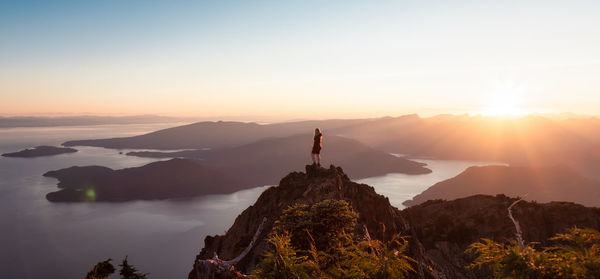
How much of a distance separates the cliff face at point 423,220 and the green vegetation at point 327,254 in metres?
10.6

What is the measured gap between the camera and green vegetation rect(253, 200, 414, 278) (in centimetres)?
855

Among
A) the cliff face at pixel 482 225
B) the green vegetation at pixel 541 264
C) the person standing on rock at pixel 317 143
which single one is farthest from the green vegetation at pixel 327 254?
the cliff face at pixel 482 225

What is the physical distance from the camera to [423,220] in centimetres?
6444

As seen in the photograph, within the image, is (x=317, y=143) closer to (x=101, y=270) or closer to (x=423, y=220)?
(x=101, y=270)

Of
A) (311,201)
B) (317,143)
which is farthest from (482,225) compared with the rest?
(317,143)

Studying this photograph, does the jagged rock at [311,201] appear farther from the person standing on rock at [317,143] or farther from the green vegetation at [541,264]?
the green vegetation at [541,264]

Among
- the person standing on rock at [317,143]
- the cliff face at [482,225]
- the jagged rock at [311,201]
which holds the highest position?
the person standing on rock at [317,143]

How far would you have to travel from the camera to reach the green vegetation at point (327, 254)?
8547 mm

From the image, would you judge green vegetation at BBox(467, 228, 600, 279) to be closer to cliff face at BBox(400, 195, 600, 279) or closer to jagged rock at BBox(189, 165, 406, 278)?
jagged rock at BBox(189, 165, 406, 278)

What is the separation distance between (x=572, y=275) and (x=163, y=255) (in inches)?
8285

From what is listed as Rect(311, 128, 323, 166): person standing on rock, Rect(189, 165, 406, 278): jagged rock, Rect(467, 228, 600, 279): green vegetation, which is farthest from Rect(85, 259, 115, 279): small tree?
Rect(467, 228, 600, 279): green vegetation

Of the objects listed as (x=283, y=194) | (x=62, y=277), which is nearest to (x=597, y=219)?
(x=283, y=194)

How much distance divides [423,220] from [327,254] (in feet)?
200

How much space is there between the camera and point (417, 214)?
224 feet
